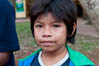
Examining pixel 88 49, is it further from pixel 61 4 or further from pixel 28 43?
pixel 61 4

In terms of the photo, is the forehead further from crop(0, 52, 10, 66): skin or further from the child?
crop(0, 52, 10, 66): skin

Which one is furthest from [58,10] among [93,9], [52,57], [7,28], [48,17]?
[93,9]

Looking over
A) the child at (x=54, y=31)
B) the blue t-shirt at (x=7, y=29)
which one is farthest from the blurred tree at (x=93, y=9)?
the blue t-shirt at (x=7, y=29)

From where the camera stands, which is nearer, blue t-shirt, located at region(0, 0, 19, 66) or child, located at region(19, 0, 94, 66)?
child, located at region(19, 0, 94, 66)

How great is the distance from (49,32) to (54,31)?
36 millimetres

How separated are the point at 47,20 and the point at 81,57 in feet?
1.18

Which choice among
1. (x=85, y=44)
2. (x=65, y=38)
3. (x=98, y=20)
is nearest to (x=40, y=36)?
(x=65, y=38)

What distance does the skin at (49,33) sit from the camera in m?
1.51

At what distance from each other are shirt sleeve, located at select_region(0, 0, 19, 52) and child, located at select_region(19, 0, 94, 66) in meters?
0.20

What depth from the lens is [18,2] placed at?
1862 centimetres

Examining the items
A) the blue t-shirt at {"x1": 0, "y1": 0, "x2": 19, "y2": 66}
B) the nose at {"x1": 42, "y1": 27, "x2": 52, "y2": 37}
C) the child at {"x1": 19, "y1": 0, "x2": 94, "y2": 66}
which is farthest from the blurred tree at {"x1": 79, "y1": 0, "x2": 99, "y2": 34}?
the nose at {"x1": 42, "y1": 27, "x2": 52, "y2": 37}

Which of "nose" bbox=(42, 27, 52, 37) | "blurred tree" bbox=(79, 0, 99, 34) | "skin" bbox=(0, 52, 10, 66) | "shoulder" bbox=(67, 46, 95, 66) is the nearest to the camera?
"nose" bbox=(42, 27, 52, 37)

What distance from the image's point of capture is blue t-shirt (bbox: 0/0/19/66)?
1775mm

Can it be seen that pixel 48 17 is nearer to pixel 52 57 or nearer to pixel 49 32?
pixel 49 32
